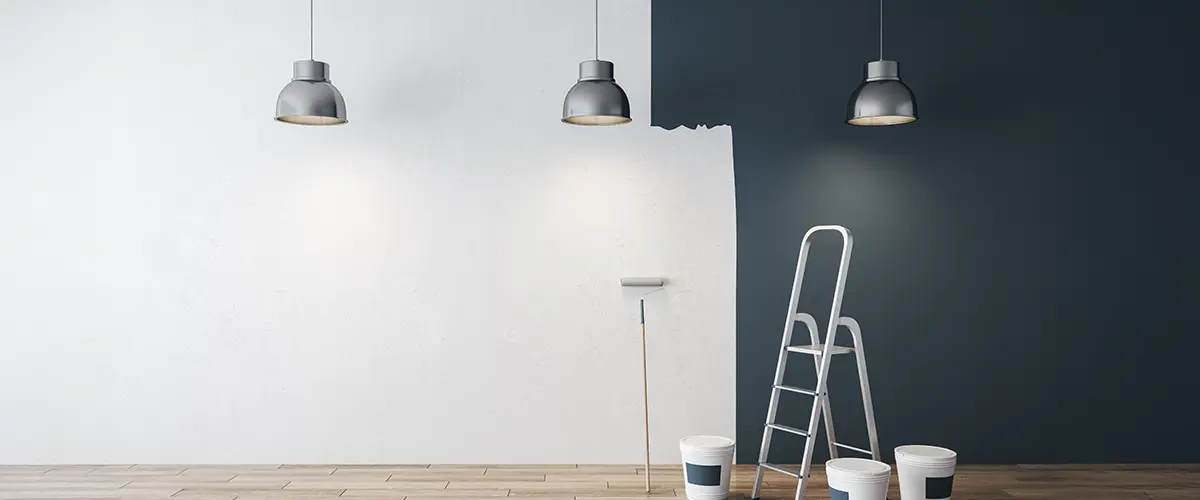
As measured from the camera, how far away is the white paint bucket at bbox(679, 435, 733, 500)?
165 inches

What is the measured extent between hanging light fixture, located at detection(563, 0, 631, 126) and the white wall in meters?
0.47

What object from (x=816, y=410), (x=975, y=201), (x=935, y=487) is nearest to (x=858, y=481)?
(x=816, y=410)

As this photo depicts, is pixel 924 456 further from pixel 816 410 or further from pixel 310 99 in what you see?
pixel 310 99

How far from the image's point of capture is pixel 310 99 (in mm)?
4441

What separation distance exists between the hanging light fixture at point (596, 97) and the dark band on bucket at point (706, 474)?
157 cm

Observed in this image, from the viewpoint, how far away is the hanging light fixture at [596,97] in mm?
4414

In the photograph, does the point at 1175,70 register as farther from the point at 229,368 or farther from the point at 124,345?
the point at 124,345

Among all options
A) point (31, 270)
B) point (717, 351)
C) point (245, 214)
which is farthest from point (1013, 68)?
point (31, 270)

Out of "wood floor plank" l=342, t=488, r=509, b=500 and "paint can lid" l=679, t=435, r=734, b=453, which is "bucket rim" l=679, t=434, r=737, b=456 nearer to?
"paint can lid" l=679, t=435, r=734, b=453

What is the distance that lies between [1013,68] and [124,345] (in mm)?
4627

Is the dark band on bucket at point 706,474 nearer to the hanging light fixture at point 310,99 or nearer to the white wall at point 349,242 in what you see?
the white wall at point 349,242

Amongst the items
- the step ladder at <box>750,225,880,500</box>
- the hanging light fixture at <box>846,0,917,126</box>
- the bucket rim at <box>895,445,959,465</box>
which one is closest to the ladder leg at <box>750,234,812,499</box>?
the step ladder at <box>750,225,880,500</box>

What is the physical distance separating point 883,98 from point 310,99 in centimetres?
255

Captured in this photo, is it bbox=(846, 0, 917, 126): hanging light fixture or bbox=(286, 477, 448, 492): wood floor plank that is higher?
bbox=(846, 0, 917, 126): hanging light fixture
